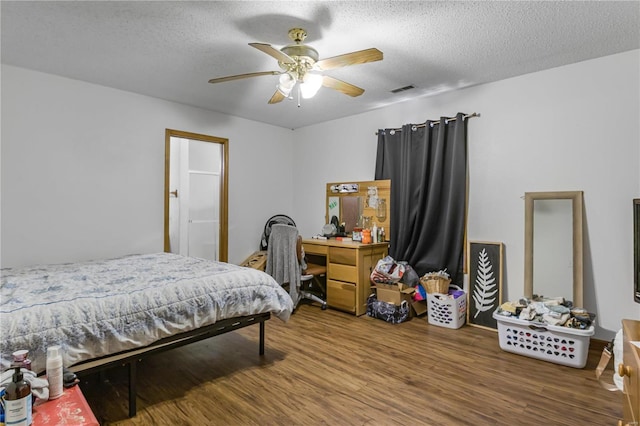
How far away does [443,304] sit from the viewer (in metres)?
3.42

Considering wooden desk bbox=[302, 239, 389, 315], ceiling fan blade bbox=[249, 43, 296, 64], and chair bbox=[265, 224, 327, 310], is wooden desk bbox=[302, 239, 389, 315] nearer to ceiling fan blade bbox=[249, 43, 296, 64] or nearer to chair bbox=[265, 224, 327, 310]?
chair bbox=[265, 224, 327, 310]

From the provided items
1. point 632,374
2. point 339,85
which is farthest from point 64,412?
point 339,85

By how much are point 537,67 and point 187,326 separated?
365cm

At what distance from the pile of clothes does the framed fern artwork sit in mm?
371

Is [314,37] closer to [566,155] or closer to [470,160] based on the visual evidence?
[470,160]

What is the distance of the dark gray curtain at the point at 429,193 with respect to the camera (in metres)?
3.62

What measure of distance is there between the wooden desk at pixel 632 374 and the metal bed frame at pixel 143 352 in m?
2.20

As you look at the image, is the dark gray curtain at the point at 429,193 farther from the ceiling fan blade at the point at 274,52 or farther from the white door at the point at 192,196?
the white door at the point at 192,196

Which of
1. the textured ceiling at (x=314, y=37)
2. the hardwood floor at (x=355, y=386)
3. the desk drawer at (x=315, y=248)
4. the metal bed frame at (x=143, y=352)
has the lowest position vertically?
the hardwood floor at (x=355, y=386)

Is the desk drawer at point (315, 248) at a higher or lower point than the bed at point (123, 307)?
higher

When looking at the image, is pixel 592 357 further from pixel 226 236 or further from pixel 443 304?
pixel 226 236

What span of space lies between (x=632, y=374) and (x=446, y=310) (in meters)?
2.02

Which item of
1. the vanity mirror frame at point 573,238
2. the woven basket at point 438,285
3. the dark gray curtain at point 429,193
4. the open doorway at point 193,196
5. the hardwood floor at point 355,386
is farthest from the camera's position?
the open doorway at point 193,196

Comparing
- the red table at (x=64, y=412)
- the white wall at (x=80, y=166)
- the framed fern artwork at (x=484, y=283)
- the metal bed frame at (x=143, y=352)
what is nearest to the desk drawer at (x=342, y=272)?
the framed fern artwork at (x=484, y=283)
